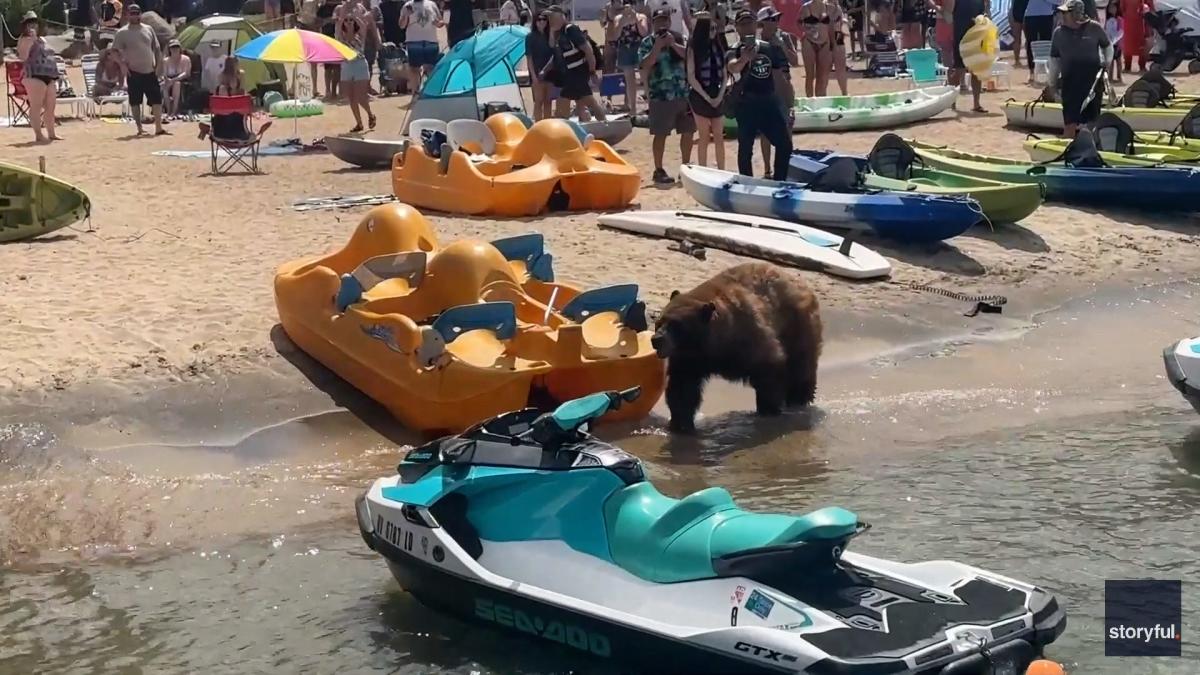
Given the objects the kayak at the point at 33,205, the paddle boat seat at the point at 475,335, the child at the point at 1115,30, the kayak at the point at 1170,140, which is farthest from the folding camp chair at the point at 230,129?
the child at the point at 1115,30

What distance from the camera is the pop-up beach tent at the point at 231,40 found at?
75.7ft

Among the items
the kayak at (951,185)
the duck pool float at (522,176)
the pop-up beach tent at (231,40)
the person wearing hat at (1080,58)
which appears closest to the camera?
the kayak at (951,185)

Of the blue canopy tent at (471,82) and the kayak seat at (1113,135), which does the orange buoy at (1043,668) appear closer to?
the kayak seat at (1113,135)

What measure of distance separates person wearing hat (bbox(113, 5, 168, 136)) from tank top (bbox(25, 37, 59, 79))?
125 cm

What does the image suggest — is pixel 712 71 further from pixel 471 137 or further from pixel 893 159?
pixel 471 137

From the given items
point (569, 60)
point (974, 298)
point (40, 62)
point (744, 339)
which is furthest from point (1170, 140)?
point (40, 62)

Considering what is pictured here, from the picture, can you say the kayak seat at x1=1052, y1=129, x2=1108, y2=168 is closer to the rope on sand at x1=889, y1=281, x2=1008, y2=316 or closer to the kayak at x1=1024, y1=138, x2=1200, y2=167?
the kayak at x1=1024, y1=138, x2=1200, y2=167

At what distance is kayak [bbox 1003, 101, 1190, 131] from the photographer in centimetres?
1688

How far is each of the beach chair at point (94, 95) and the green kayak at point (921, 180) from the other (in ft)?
37.4

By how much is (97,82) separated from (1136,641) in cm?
1949

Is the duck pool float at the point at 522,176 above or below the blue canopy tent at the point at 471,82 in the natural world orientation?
below

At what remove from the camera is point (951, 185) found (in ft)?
44.0

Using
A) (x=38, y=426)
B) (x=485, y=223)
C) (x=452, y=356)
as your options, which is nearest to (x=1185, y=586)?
(x=452, y=356)

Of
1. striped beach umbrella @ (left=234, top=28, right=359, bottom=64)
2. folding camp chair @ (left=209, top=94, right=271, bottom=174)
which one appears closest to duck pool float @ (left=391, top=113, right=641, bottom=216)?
folding camp chair @ (left=209, top=94, right=271, bottom=174)
